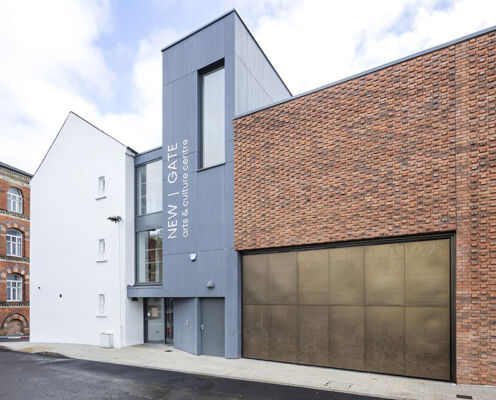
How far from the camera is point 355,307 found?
10508mm

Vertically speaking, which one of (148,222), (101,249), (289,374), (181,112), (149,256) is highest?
(181,112)

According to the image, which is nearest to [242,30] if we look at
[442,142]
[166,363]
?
[442,142]

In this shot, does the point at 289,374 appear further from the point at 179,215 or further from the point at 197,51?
the point at 197,51

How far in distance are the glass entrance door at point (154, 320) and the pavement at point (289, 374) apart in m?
1.20

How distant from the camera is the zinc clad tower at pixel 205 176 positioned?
42.9ft

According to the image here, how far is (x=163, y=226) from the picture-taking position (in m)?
15.1

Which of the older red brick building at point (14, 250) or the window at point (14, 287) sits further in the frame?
the window at point (14, 287)

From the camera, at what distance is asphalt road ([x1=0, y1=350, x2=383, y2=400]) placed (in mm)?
8570

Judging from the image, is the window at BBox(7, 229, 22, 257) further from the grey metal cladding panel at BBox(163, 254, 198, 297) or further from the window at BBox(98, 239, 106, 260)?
the grey metal cladding panel at BBox(163, 254, 198, 297)

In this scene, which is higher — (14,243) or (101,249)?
(101,249)

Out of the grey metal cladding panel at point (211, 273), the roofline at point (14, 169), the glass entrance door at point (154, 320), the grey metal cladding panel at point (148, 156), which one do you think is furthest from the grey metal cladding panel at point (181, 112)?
the roofline at point (14, 169)

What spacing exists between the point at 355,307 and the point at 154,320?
9927mm

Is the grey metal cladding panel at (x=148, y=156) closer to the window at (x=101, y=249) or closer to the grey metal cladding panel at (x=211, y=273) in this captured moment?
the window at (x=101, y=249)

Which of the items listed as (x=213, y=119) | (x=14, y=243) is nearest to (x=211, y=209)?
(x=213, y=119)
